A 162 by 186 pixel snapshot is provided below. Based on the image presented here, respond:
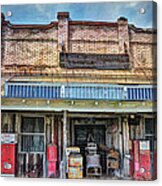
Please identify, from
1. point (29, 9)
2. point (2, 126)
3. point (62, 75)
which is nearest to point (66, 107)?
point (62, 75)

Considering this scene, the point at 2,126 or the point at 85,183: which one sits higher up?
the point at 2,126

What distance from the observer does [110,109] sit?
5.86 feet

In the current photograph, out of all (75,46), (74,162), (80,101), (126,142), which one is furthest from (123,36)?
(74,162)

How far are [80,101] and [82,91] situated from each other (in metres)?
0.04

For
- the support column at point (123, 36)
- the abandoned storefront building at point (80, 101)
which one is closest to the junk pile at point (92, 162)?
the abandoned storefront building at point (80, 101)

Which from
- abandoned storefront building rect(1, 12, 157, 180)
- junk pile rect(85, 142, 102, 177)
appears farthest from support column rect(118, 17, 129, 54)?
junk pile rect(85, 142, 102, 177)

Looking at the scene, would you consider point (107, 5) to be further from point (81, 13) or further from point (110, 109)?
point (110, 109)

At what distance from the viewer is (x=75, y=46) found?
181 centimetres

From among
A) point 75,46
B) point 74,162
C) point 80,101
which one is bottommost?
point 74,162

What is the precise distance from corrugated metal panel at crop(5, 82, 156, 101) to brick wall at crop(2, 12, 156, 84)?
0.09ft

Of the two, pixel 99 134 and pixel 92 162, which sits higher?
pixel 99 134

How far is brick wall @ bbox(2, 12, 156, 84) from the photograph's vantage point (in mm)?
1785

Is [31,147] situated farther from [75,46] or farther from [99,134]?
[75,46]

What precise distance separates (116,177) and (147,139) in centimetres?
18
